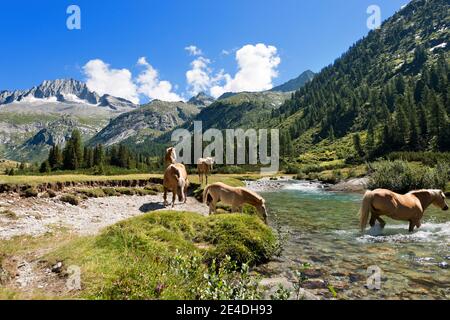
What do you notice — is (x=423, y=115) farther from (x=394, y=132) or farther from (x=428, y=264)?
(x=428, y=264)

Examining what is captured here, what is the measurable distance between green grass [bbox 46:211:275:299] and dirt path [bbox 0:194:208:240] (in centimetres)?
521

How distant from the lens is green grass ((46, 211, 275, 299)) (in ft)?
24.3

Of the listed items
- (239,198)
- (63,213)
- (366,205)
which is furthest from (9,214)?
(366,205)

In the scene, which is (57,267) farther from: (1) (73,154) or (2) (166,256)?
(1) (73,154)

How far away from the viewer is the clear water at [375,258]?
35.7 feet

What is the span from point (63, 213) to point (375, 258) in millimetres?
19457

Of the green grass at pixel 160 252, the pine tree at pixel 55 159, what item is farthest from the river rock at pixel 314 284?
the pine tree at pixel 55 159

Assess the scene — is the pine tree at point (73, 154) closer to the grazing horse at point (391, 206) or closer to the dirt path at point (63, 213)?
the dirt path at point (63, 213)

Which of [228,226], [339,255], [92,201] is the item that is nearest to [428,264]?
[339,255]

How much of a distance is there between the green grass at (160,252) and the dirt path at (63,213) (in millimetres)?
5208

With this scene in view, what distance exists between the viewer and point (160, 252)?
11.2m

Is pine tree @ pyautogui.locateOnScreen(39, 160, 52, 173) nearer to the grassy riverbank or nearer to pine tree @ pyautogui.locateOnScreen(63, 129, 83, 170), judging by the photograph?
pine tree @ pyautogui.locateOnScreen(63, 129, 83, 170)

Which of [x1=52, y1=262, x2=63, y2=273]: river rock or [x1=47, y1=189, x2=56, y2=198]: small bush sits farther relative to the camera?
[x1=47, y1=189, x2=56, y2=198]: small bush

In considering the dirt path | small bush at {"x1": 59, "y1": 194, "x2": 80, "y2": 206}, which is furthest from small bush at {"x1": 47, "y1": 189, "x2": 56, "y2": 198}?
the dirt path
